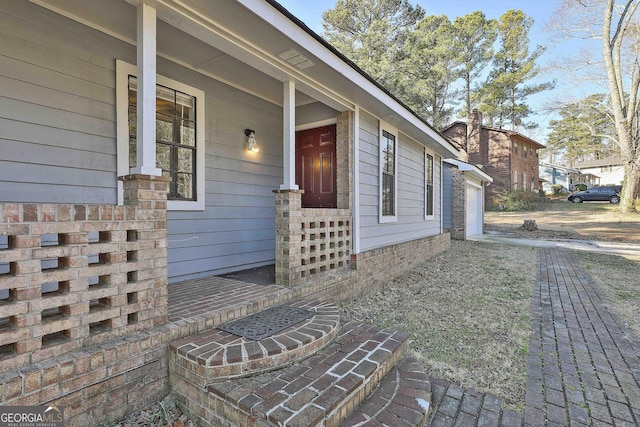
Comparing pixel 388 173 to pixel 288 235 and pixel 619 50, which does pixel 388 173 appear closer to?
pixel 288 235

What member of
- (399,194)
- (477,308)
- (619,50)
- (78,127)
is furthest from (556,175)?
(78,127)

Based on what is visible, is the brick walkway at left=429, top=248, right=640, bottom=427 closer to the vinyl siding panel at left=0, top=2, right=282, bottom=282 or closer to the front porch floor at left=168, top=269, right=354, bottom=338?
the front porch floor at left=168, top=269, right=354, bottom=338

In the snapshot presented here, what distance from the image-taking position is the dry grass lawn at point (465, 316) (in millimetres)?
2678

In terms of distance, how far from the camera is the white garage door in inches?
525

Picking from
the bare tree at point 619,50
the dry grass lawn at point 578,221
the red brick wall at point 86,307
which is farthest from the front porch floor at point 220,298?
the bare tree at point 619,50

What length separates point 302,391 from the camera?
1.89 metres

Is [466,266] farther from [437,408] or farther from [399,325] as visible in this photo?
[437,408]

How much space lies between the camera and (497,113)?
24.1 meters

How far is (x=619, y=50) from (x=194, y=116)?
69.4 ft

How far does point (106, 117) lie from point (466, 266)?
23.6 feet

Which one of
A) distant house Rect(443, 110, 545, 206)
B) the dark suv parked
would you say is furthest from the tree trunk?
the dark suv parked

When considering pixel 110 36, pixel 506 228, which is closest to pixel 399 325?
pixel 110 36

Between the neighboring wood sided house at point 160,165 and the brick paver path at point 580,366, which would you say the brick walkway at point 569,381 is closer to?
the brick paver path at point 580,366

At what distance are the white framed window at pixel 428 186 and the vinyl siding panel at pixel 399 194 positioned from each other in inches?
7.0
